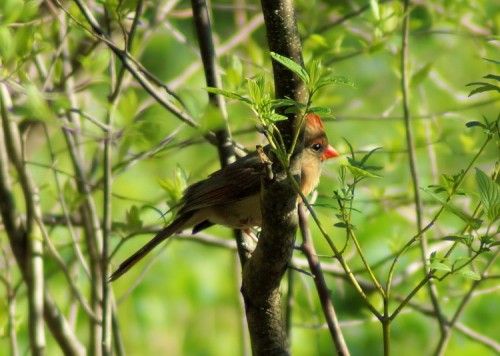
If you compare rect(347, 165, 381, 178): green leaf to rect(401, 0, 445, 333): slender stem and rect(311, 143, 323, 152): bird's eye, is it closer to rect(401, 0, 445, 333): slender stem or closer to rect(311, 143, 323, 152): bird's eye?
rect(401, 0, 445, 333): slender stem

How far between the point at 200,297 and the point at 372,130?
2.34 meters

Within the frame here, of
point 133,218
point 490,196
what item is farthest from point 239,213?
point 490,196

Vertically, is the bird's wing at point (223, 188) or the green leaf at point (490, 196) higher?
the bird's wing at point (223, 188)

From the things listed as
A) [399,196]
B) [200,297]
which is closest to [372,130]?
[200,297]

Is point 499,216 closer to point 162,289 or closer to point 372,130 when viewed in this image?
point 162,289

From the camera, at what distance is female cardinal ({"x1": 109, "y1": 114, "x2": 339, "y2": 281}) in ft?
11.2

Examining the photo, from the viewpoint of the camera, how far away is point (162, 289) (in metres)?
4.57

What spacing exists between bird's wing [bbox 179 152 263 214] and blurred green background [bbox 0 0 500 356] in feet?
0.22

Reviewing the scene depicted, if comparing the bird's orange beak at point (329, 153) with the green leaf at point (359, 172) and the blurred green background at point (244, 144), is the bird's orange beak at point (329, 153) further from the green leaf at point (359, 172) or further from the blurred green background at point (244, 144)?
the green leaf at point (359, 172)

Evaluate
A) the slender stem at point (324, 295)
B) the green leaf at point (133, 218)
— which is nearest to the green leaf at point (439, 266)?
the slender stem at point (324, 295)

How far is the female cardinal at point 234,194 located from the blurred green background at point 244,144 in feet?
0.27

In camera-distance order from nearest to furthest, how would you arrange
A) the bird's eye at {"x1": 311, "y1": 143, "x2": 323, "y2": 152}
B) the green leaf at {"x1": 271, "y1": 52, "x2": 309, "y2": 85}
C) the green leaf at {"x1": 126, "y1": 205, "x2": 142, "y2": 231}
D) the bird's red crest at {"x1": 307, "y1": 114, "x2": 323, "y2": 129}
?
1. the green leaf at {"x1": 271, "y1": 52, "x2": 309, "y2": 85}
2. the green leaf at {"x1": 126, "y1": 205, "x2": 142, "y2": 231}
3. the bird's red crest at {"x1": 307, "y1": 114, "x2": 323, "y2": 129}
4. the bird's eye at {"x1": 311, "y1": 143, "x2": 323, "y2": 152}

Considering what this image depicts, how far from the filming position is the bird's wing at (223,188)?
3409 mm

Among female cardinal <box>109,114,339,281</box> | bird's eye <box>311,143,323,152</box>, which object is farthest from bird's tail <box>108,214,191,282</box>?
bird's eye <box>311,143,323,152</box>
